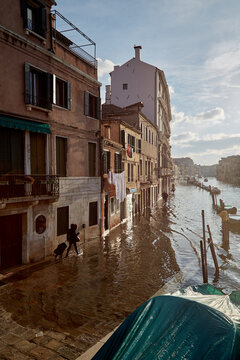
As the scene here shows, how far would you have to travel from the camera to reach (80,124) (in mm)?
16359

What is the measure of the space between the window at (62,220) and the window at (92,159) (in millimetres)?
3357

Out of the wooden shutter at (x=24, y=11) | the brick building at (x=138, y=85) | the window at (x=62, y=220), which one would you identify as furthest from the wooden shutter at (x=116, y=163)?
the brick building at (x=138, y=85)

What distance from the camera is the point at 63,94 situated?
1505 centimetres

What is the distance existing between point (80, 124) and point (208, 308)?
1383 centimetres

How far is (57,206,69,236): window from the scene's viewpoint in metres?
14.7

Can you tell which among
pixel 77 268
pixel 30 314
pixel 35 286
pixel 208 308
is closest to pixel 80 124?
pixel 77 268

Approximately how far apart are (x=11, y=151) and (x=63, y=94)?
16.4 ft

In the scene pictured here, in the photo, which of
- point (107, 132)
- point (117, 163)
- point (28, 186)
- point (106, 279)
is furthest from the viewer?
point (107, 132)

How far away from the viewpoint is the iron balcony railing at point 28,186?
37.2 ft

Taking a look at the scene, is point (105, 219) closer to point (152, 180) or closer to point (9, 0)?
point (9, 0)

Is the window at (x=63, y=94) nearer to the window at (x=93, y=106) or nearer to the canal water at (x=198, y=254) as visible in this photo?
the window at (x=93, y=106)

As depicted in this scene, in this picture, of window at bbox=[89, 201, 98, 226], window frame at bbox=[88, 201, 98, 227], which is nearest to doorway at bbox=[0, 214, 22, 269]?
window frame at bbox=[88, 201, 98, 227]

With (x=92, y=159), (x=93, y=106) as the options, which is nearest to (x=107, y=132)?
(x=93, y=106)

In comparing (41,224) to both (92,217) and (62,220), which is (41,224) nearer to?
(62,220)
